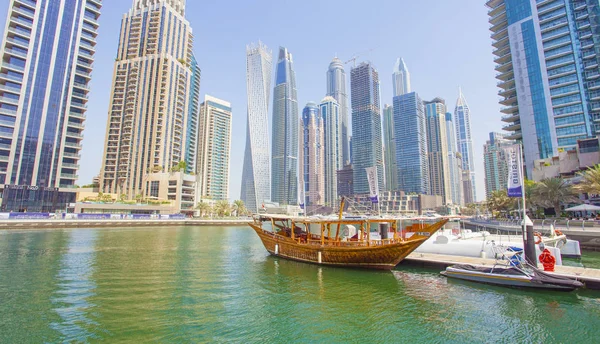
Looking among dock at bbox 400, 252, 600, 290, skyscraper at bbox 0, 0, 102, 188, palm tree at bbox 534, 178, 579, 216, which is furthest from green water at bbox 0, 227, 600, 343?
skyscraper at bbox 0, 0, 102, 188

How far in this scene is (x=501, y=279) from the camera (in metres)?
17.3

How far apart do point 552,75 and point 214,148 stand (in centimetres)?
13983

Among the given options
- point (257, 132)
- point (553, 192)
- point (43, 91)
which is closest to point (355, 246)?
point (553, 192)

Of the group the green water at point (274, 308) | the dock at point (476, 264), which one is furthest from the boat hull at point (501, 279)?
the dock at point (476, 264)

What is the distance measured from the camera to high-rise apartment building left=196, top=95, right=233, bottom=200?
6230 inches

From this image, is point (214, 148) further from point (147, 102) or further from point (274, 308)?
point (274, 308)

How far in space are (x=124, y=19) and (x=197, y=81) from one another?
36320 mm

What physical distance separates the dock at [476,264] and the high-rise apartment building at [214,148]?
142081 mm

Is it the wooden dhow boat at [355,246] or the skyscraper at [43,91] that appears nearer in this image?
the wooden dhow boat at [355,246]

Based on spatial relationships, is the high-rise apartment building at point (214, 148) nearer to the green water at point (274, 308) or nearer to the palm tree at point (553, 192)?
the palm tree at point (553, 192)

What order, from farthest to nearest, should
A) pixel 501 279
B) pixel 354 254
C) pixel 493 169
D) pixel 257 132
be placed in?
pixel 493 169 < pixel 257 132 < pixel 354 254 < pixel 501 279

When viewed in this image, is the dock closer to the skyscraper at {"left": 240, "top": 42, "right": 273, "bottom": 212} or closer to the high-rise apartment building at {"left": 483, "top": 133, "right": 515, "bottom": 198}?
the skyscraper at {"left": 240, "top": 42, "right": 273, "bottom": 212}

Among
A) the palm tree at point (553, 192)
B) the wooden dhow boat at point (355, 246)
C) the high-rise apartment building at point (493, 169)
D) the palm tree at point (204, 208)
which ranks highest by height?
the high-rise apartment building at point (493, 169)

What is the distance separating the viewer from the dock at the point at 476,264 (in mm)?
15906
